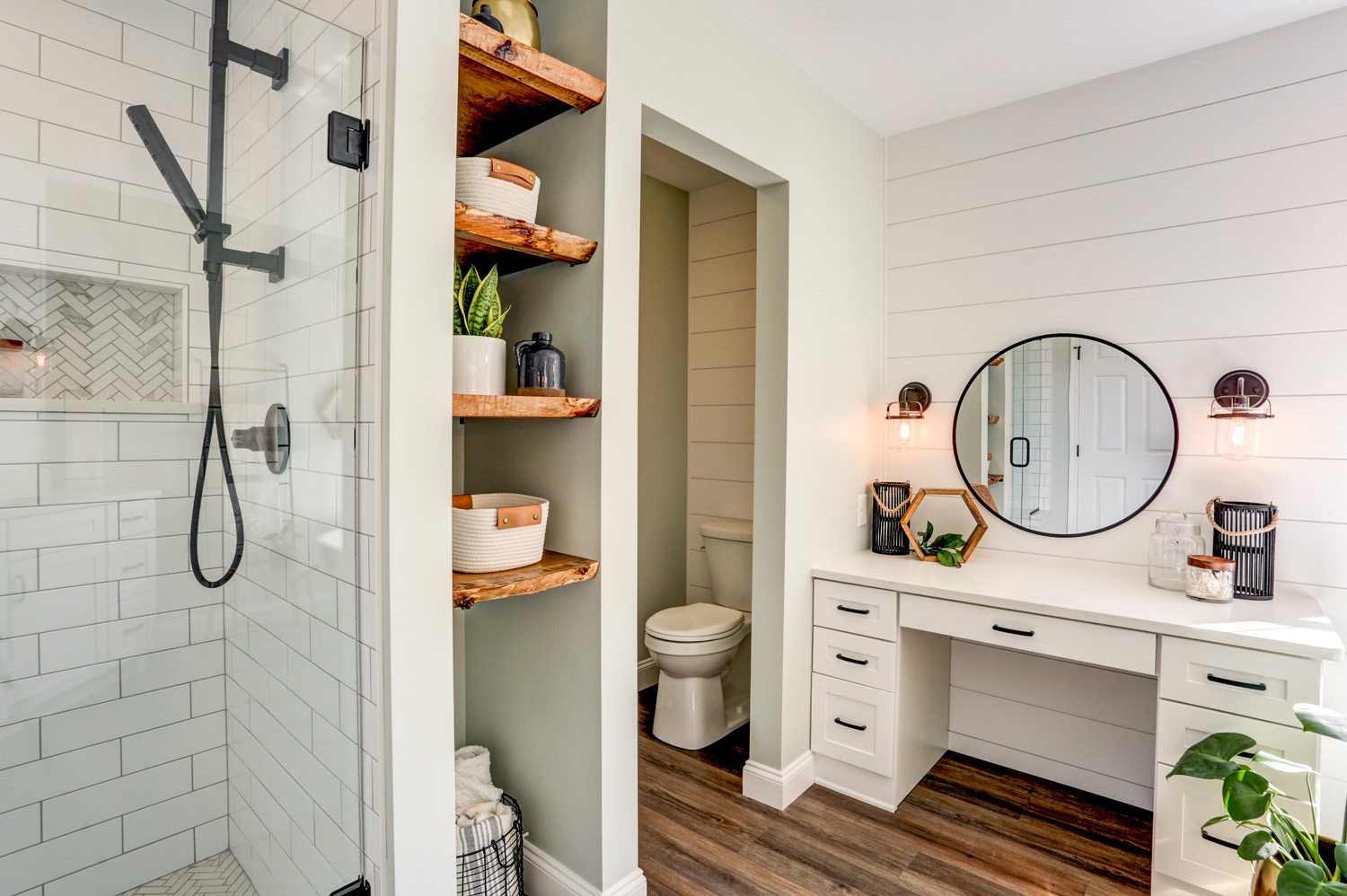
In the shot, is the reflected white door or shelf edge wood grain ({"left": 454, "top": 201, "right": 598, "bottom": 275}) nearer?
shelf edge wood grain ({"left": 454, "top": 201, "right": 598, "bottom": 275})

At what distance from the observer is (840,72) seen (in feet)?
7.73

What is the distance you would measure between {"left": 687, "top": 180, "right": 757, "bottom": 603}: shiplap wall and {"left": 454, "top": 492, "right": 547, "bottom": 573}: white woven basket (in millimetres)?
1778

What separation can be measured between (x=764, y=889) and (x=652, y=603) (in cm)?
156

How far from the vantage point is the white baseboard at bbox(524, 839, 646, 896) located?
1.73m

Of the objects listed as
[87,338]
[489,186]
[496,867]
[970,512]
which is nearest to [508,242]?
[489,186]

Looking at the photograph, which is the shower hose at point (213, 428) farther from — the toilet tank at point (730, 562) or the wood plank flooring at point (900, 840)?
the toilet tank at point (730, 562)

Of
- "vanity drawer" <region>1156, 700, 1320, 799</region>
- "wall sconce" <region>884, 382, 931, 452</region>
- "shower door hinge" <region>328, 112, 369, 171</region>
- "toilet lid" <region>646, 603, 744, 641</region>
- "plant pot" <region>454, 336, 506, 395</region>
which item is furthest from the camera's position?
"wall sconce" <region>884, 382, 931, 452</region>

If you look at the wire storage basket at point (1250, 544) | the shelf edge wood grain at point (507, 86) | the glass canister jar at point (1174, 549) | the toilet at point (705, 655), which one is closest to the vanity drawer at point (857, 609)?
the toilet at point (705, 655)

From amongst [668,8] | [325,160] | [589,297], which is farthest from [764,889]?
[668,8]

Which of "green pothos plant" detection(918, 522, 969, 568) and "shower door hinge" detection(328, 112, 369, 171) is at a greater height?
"shower door hinge" detection(328, 112, 369, 171)

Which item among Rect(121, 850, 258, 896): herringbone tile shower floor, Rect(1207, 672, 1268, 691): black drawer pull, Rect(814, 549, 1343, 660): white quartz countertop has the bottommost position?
Rect(121, 850, 258, 896): herringbone tile shower floor

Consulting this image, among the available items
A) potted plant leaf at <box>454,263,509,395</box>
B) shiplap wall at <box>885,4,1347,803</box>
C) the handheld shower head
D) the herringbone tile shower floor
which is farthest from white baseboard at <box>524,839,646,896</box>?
the handheld shower head

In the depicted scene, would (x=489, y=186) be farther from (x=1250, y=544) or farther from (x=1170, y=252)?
(x=1250, y=544)

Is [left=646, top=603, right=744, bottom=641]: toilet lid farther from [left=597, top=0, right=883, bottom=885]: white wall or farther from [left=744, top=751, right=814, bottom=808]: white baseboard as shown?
[left=744, top=751, right=814, bottom=808]: white baseboard
